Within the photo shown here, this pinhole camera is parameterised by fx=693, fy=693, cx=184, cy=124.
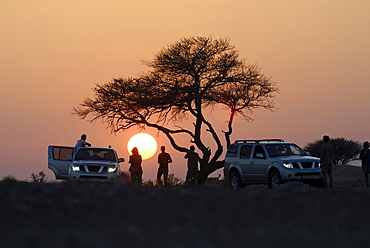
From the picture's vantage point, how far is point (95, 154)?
28.4 m

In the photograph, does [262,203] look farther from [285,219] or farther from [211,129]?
[211,129]

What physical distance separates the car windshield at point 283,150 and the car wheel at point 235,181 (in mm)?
1926

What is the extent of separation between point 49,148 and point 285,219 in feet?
59.1

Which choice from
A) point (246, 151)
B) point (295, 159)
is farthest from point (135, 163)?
point (295, 159)

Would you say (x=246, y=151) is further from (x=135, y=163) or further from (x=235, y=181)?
(x=135, y=163)

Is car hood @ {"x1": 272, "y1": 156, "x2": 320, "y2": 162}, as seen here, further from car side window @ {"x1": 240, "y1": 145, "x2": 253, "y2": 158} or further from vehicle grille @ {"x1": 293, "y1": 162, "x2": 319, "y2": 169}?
car side window @ {"x1": 240, "y1": 145, "x2": 253, "y2": 158}

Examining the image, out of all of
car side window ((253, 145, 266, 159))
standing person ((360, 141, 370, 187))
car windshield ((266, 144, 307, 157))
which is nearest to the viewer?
car windshield ((266, 144, 307, 157))

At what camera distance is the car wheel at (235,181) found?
2756cm

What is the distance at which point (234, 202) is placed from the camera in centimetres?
1593

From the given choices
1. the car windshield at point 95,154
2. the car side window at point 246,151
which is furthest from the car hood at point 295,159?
the car windshield at point 95,154

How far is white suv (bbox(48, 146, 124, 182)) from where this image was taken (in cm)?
2752

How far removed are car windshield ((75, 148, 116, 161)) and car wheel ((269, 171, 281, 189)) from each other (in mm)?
6630

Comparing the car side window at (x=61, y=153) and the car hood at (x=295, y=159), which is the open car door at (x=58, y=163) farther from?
the car hood at (x=295, y=159)

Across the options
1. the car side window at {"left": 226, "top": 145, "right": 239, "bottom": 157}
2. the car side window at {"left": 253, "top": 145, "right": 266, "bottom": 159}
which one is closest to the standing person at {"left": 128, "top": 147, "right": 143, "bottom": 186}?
the car side window at {"left": 226, "top": 145, "right": 239, "bottom": 157}
